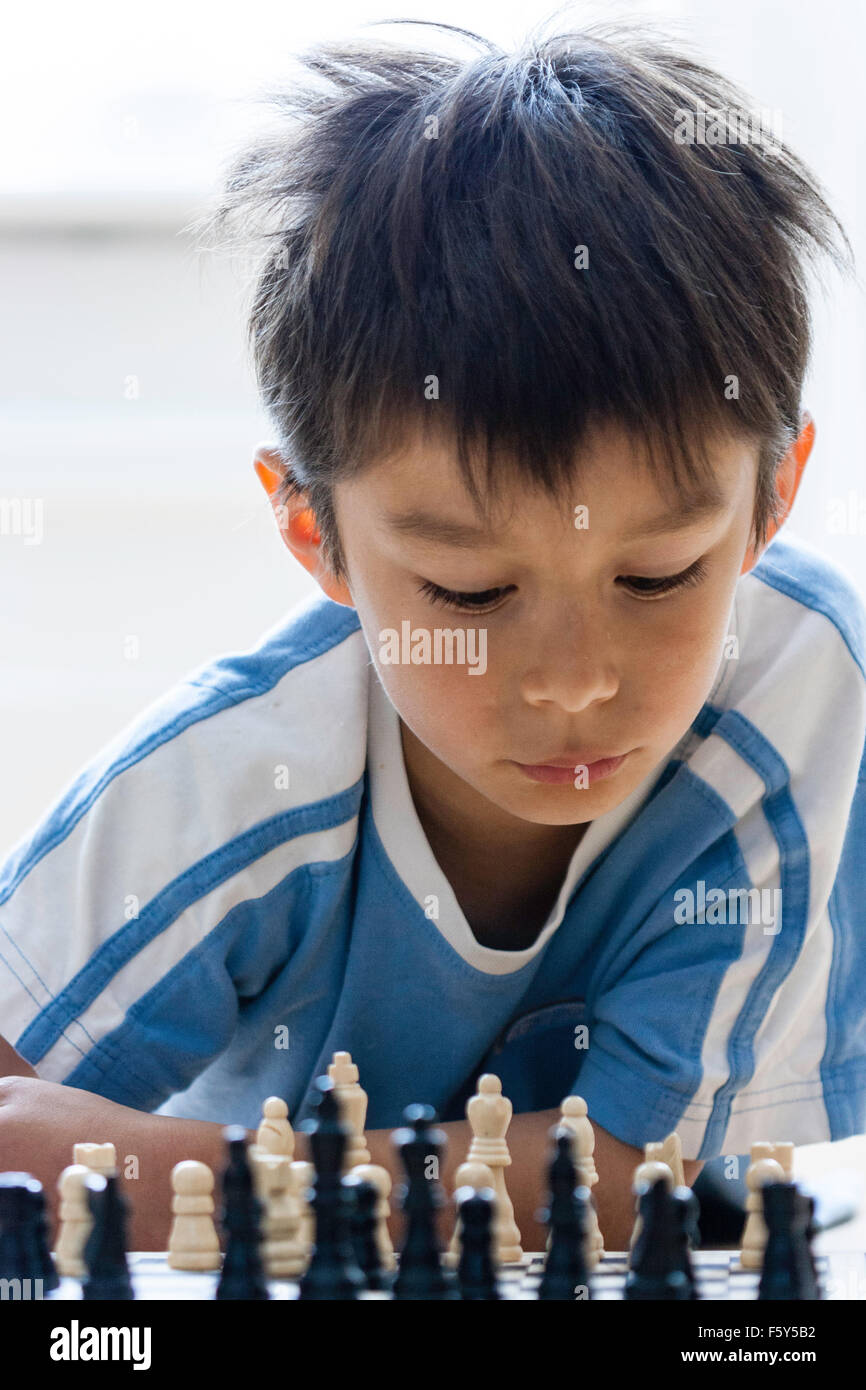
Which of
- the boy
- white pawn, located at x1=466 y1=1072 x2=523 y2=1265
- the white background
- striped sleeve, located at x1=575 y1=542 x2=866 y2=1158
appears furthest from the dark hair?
the white background

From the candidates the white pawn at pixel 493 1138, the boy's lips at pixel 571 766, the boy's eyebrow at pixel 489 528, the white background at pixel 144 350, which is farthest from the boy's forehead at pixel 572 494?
the white background at pixel 144 350

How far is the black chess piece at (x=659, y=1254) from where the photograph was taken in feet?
1.79

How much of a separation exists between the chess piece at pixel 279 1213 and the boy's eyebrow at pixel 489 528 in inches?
12.2

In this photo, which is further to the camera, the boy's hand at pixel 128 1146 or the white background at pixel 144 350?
the white background at pixel 144 350

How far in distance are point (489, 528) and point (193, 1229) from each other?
1.15 feet

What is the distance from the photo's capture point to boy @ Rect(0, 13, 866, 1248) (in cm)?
77

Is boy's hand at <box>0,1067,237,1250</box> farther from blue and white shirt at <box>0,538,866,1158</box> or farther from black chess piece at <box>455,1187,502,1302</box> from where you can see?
black chess piece at <box>455,1187,502,1302</box>

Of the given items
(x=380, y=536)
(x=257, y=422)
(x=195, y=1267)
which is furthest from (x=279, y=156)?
(x=257, y=422)

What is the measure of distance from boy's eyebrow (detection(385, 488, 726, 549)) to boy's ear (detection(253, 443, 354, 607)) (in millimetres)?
175

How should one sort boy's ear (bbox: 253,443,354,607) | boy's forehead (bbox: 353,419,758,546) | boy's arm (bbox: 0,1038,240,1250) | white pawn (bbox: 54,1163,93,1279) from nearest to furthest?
1. white pawn (bbox: 54,1163,93,1279)
2. boy's forehead (bbox: 353,419,758,546)
3. boy's arm (bbox: 0,1038,240,1250)
4. boy's ear (bbox: 253,443,354,607)

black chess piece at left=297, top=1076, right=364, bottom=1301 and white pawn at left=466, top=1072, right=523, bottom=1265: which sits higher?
white pawn at left=466, top=1072, right=523, bottom=1265

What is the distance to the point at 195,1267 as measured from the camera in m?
0.66

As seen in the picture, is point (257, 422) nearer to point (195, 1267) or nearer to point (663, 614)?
point (663, 614)

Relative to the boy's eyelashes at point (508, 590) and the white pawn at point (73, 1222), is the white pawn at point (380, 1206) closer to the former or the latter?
the white pawn at point (73, 1222)
